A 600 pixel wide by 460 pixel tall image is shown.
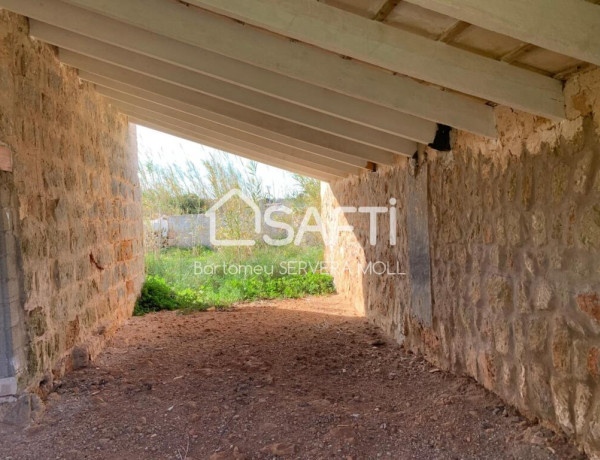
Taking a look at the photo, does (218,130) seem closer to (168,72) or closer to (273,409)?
(168,72)

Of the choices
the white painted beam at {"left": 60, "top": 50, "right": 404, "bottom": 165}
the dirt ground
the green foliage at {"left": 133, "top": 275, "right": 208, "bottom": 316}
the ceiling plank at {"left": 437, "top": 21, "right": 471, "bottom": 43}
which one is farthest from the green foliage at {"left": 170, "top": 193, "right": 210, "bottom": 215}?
the ceiling plank at {"left": 437, "top": 21, "right": 471, "bottom": 43}

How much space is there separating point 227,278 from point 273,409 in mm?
5967

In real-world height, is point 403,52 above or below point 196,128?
below

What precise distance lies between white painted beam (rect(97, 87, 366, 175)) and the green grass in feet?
9.13

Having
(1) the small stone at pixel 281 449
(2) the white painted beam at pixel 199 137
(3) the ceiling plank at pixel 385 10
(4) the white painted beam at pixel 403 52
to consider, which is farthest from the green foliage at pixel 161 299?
(3) the ceiling plank at pixel 385 10

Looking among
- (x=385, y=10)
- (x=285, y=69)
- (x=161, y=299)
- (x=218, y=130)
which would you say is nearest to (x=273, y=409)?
(x=285, y=69)

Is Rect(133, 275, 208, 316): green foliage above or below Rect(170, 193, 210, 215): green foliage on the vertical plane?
below

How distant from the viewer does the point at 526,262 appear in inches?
101

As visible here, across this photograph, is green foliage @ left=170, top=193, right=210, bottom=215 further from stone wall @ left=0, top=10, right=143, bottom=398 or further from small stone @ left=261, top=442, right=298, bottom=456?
small stone @ left=261, top=442, right=298, bottom=456

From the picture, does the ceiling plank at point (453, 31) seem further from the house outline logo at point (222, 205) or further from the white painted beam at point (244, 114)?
the house outline logo at point (222, 205)

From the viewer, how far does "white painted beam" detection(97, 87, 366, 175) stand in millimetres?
5070

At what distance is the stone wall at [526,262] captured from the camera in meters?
2.10

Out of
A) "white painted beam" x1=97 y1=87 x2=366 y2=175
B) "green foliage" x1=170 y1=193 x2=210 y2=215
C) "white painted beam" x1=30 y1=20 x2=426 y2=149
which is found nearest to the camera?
"white painted beam" x1=30 y1=20 x2=426 y2=149

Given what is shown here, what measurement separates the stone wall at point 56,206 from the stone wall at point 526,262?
3025mm
